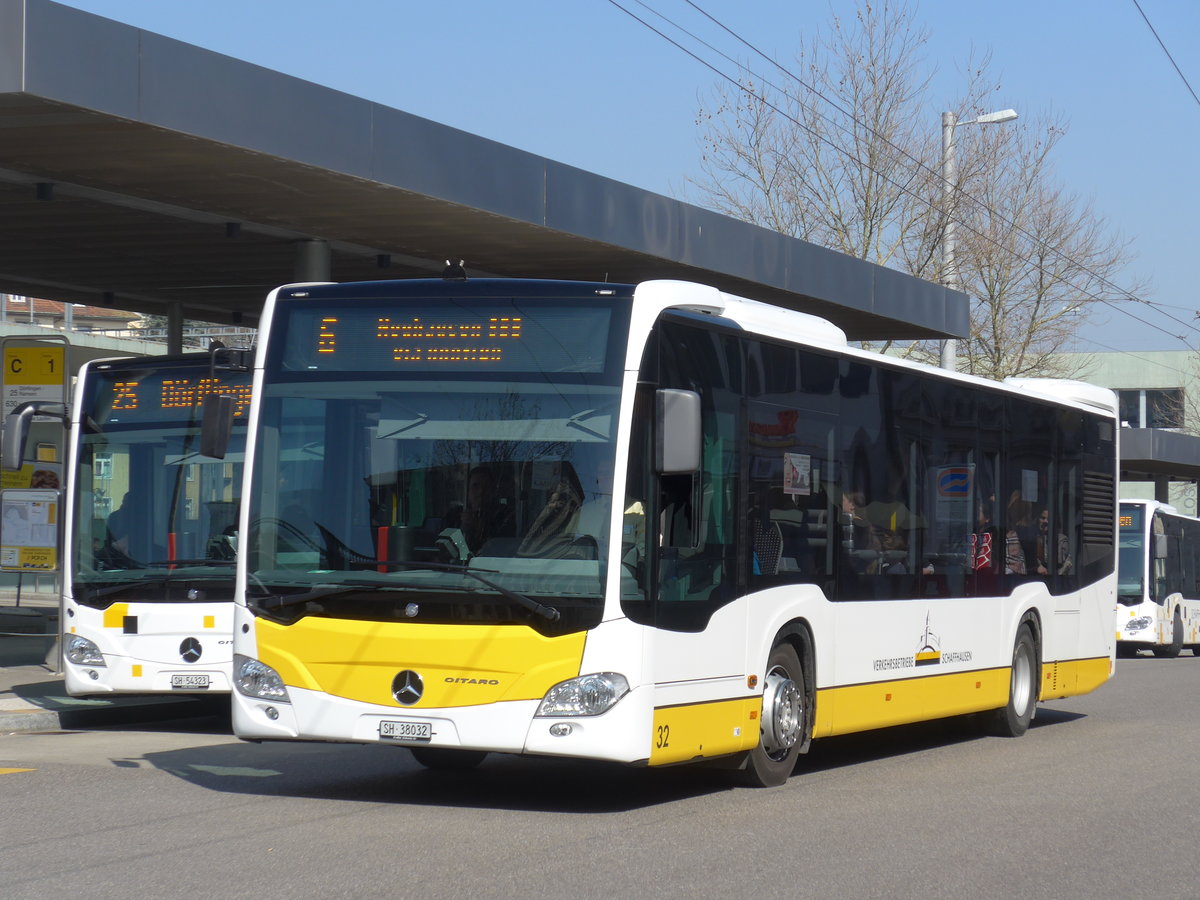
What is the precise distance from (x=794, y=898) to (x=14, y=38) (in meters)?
8.70

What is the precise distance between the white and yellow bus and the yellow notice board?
8.16 m

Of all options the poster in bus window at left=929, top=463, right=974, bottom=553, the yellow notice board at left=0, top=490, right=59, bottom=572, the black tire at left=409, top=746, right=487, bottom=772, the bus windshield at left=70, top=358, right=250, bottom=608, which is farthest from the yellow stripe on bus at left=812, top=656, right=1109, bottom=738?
the yellow notice board at left=0, top=490, right=59, bottom=572

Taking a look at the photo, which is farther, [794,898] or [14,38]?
[14,38]

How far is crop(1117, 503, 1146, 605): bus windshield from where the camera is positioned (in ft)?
105

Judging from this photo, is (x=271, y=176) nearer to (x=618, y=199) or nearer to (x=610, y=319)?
(x=618, y=199)

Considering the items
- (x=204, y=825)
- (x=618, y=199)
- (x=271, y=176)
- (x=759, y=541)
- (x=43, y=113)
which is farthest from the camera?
(x=618, y=199)

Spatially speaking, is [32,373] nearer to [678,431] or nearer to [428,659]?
[428,659]

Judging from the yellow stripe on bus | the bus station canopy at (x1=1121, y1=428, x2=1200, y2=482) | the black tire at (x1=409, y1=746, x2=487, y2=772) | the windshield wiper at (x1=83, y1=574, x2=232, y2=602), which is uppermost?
the bus station canopy at (x1=1121, y1=428, x2=1200, y2=482)

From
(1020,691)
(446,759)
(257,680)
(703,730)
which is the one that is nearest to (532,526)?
(703,730)

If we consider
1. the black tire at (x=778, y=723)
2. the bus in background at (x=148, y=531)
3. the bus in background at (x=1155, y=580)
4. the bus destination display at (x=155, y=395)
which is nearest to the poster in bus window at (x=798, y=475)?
the black tire at (x=778, y=723)

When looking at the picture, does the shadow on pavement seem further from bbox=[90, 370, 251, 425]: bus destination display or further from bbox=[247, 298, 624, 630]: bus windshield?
bbox=[90, 370, 251, 425]: bus destination display

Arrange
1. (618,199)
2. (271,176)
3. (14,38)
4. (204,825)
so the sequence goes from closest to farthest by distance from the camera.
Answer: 1. (204,825)
2. (14,38)
3. (271,176)
4. (618,199)

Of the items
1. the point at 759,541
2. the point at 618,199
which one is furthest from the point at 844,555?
the point at 618,199

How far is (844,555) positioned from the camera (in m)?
11.4
